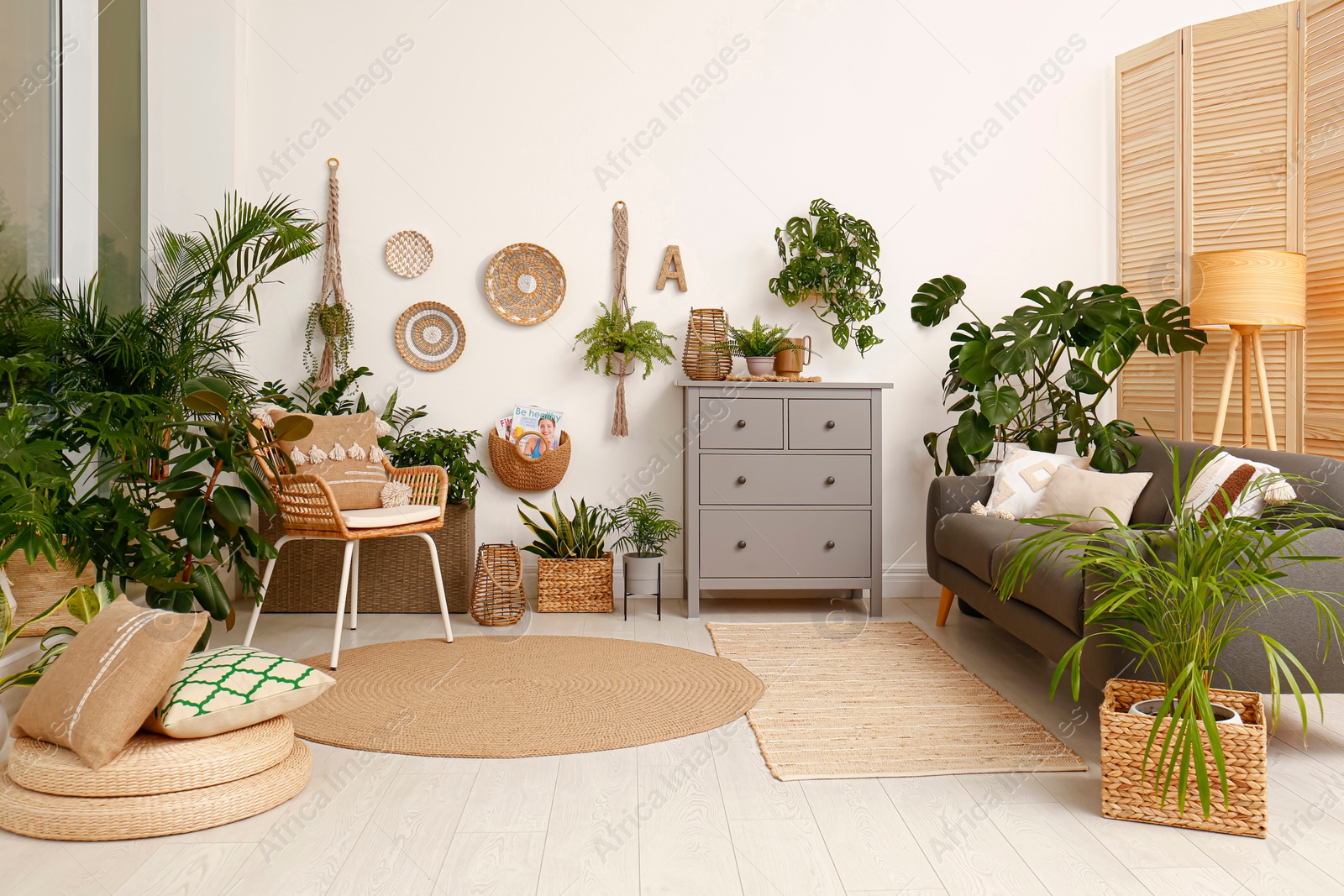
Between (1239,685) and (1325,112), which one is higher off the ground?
(1325,112)

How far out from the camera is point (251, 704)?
2082 mm

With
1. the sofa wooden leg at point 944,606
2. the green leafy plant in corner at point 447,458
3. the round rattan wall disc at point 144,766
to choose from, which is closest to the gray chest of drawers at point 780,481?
the sofa wooden leg at point 944,606

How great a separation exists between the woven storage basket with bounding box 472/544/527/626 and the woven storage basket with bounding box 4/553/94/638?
1.47 meters

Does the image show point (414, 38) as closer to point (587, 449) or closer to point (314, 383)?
point (314, 383)

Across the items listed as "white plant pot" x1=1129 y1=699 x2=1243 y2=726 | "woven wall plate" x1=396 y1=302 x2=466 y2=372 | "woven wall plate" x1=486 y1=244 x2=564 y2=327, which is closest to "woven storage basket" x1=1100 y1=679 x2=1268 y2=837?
"white plant pot" x1=1129 y1=699 x2=1243 y2=726

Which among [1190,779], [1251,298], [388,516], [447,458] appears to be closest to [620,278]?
[447,458]

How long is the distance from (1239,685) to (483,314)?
3.27 metres

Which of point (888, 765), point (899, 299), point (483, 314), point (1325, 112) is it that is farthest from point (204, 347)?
point (1325, 112)

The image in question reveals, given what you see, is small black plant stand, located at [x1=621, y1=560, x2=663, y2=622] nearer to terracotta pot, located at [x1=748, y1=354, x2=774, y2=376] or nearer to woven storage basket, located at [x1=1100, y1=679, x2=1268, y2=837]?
terracotta pot, located at [x1=748, y1=354, x2=774, y2=376]

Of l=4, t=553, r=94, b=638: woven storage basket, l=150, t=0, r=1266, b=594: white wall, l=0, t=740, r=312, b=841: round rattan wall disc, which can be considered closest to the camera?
l=0, t=740, r=312, b=841: round rattan wall disc

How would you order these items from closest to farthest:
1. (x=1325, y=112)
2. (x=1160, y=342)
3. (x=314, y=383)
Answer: (x=1325, y=112) → (x=1160, y=342) → (x=314, y=383)

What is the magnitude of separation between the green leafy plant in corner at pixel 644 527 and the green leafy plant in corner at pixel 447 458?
0.67 meters

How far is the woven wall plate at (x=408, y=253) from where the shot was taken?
428 centimetres

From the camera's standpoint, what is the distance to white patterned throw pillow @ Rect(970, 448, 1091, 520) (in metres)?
3.55
